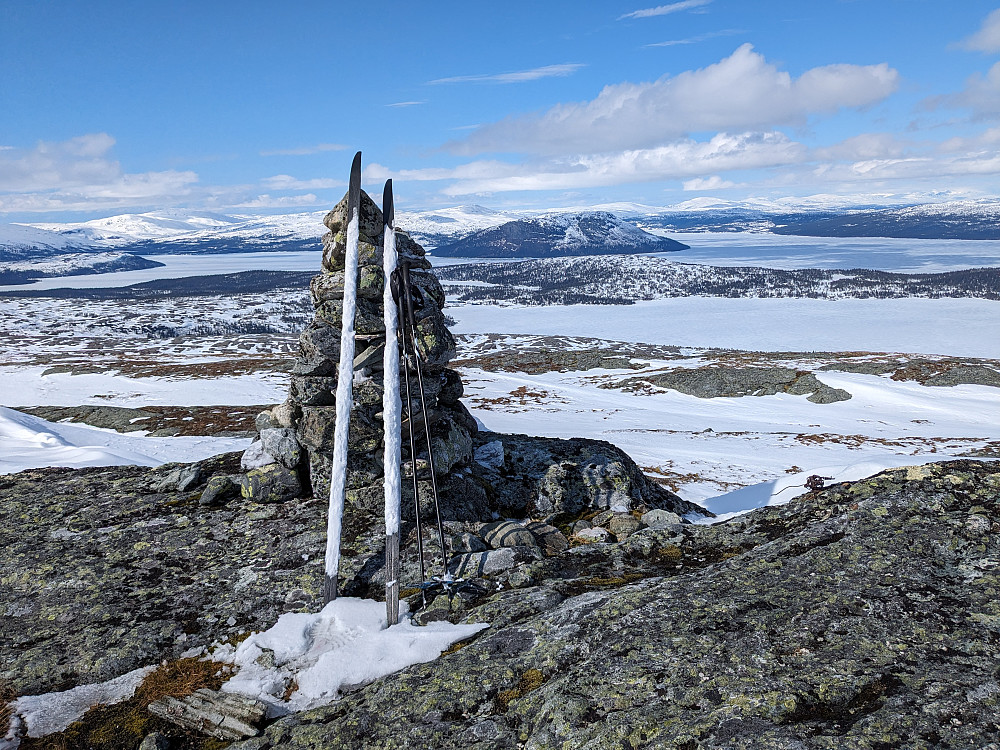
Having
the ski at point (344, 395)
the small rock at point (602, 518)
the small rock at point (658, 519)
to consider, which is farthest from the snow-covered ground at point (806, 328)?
the ski at point (344, 395)

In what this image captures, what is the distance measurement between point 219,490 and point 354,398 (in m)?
3.48

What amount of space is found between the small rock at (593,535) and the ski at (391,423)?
3.58 metres

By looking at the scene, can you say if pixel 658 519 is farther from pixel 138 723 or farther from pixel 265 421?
pixel 265 421

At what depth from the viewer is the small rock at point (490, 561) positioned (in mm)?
8781

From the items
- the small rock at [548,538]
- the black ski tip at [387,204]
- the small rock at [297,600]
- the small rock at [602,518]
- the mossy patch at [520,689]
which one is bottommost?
the small rock at [602,518]

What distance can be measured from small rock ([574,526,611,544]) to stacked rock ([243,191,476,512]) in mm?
3285

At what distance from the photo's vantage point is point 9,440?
66.1 feet

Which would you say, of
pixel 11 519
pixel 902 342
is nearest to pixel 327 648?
pixel 11 519

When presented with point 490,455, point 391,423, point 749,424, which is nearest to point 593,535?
point 490,455

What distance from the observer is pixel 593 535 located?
1062 centimetres

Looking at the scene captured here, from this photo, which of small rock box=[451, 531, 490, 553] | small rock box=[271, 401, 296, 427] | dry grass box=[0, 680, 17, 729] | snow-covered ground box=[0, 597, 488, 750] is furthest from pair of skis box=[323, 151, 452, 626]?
dry grass box=[0, 680, 17, 729]

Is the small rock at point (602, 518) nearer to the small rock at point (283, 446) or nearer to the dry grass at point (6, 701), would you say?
the small rock at point (283, 446)

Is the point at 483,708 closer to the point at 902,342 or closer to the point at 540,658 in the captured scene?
the point at 540,658

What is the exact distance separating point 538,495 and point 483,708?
312 inches
